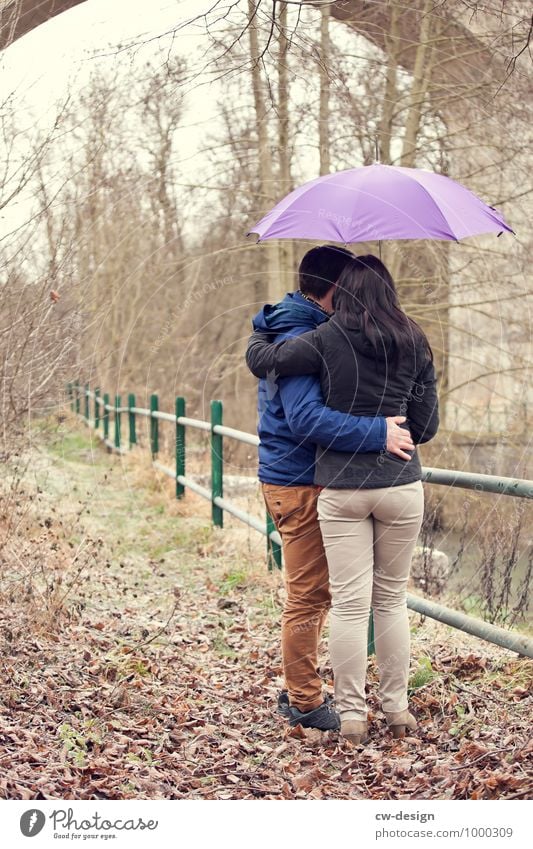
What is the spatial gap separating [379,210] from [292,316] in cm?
54

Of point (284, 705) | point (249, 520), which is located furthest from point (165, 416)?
point (284, 705)

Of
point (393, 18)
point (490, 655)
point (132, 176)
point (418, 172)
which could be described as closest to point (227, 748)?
point (490, 655)

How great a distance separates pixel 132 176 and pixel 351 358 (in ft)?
18.1

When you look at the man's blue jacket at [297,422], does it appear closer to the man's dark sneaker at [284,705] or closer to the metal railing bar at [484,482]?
the metal railing bar at [484,482]

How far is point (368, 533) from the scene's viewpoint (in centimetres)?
338

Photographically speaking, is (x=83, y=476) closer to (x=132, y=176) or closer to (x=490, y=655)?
(x=132, y=176)

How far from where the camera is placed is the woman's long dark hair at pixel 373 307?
10.5ft

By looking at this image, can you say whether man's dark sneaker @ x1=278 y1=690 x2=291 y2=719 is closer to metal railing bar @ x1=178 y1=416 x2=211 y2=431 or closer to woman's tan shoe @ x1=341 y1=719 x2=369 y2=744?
woman's tan shoe @ x1=341 y1=719 x2=369 y2=744

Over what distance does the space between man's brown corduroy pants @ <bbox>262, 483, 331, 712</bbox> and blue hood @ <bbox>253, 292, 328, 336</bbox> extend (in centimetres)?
58

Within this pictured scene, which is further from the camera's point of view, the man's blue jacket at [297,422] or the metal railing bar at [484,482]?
the metal railing bar at [484,482]

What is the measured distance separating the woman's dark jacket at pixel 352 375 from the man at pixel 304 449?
0.04 m

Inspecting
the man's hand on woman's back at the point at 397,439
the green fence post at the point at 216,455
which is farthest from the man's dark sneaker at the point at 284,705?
the green fence post at the point at 216,455

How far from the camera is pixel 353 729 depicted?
3.47m

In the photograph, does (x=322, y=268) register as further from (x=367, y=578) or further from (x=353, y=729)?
(x=353, y=729)
